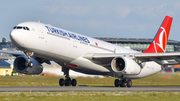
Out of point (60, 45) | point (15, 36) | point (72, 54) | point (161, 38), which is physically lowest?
point (72, 54)

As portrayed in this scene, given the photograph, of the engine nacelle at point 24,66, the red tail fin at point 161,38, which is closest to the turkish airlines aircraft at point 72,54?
the engine nacelle at point 24,66

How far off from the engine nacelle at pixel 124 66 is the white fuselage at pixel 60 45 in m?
2.47

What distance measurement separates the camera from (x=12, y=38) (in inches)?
895

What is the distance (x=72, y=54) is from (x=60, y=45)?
5.55 feet

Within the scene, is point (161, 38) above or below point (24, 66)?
above

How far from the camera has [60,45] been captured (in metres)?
25.5

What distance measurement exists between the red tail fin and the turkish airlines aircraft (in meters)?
5.69

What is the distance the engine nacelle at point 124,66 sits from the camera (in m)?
25.8

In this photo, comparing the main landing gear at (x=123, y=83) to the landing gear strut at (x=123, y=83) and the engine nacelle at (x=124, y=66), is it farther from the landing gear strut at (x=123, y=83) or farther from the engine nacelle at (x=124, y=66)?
the engine nacelle at (x=124, y=66)

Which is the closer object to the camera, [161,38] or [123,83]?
[123,83]

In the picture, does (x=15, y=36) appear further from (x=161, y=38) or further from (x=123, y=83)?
(x=161, y=38)

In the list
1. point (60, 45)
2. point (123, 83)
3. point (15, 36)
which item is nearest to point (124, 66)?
point (123, 83)

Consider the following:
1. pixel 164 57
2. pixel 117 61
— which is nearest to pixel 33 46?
pixel 117 61

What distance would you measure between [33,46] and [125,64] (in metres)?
8.32
